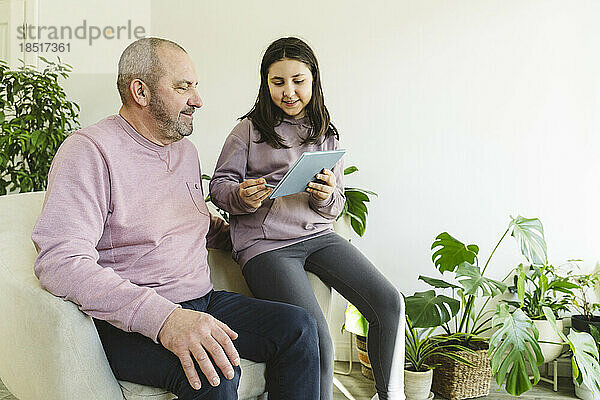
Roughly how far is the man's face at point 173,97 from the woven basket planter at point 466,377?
1463 mm

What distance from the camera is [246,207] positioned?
77.2 inches

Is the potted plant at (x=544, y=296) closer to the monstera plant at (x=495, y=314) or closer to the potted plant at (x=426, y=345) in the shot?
the monstera plant at (x=495, y=314)

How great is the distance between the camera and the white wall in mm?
2797

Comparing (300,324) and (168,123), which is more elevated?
(168,123)

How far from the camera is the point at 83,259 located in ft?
4.76

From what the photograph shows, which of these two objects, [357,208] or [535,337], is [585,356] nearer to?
[535,337]

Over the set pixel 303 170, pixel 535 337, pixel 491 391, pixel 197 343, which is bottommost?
pixel 491 391

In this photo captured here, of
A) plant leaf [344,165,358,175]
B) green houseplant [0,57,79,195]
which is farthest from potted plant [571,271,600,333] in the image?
green houseplant [0,57,79,195]

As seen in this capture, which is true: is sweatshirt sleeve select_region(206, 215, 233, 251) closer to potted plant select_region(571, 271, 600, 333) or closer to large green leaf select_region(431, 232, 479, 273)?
large green leaf select_region(431, 232, 479, 273)

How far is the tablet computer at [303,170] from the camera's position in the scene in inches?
69.2

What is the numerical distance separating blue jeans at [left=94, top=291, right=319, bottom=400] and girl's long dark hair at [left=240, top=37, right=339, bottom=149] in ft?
1.84

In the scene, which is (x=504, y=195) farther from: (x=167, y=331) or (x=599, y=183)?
(x=167, y=331)

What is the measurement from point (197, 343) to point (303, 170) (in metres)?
0.61

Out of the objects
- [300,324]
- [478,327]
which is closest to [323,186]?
[300,324]
